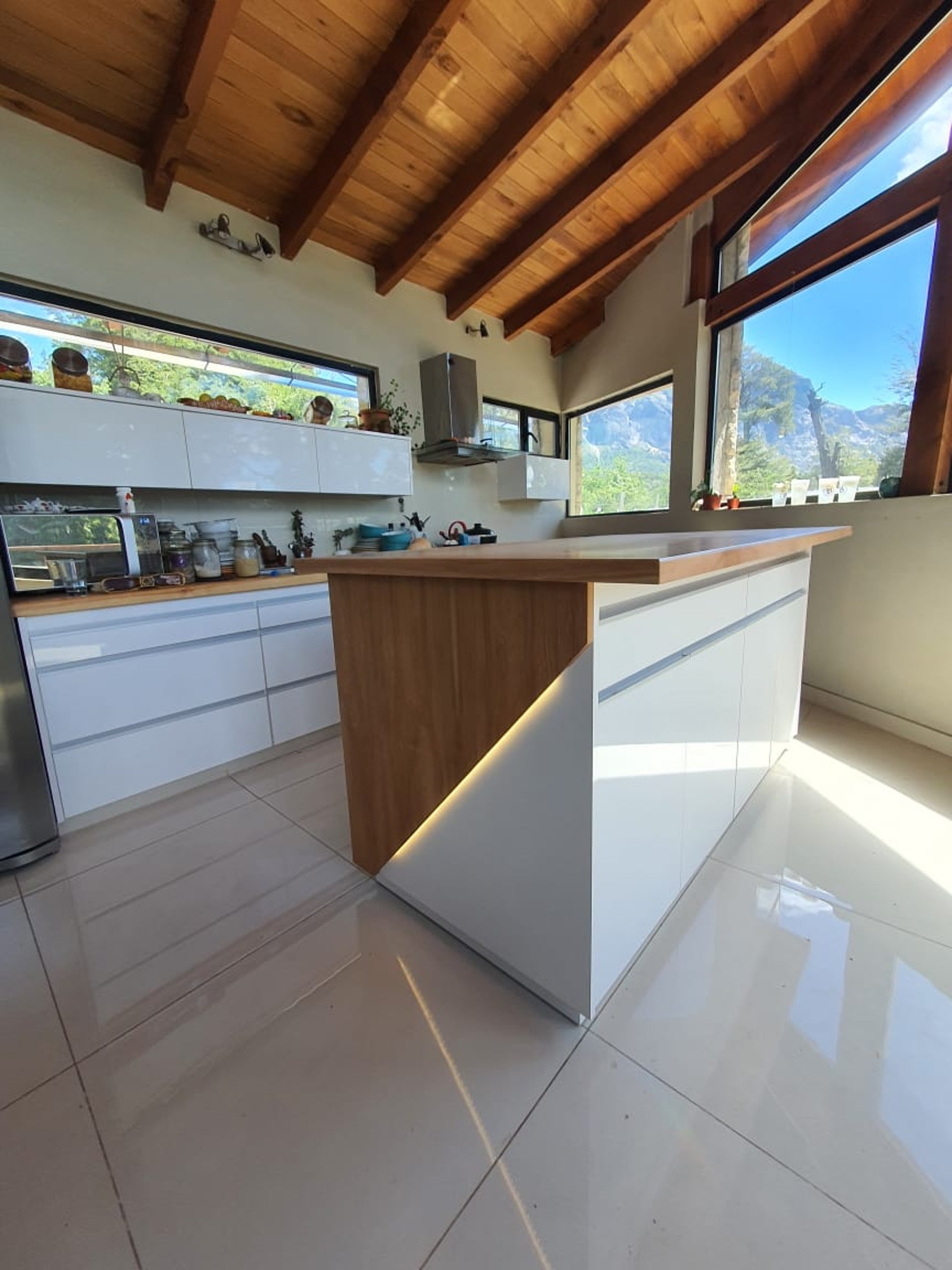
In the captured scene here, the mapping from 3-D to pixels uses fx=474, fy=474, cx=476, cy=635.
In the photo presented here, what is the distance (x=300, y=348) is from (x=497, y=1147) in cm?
365

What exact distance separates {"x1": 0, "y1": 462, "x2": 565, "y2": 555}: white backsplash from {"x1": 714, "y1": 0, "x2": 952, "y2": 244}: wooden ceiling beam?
2.48 meters

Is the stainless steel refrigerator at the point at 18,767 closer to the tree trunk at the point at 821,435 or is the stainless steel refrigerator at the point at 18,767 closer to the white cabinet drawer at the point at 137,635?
the white cabinet drawer at the point at 137,635

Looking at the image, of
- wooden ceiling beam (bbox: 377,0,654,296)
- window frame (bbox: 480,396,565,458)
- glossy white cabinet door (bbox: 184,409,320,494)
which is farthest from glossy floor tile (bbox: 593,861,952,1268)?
window frame (bbox: 480,396,565,458)

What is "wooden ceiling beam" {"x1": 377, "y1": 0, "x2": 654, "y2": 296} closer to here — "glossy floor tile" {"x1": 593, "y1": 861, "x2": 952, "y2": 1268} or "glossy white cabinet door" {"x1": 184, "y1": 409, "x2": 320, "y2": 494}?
"glossy white cabinet door" {"x1": 184, "y1": 409, "x2": 320, "y2": 494}

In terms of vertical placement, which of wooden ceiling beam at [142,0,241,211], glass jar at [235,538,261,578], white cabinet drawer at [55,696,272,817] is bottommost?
white cabinet drawer at [55,696,272,817]

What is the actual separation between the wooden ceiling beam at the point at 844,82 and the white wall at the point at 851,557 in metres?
0.52

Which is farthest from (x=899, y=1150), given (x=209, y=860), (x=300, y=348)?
(x=300, y=348)

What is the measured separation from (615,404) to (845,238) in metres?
2.01

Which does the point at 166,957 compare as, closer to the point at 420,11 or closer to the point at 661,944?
the point at 661,944

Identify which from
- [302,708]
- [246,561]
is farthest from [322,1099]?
[246,561]

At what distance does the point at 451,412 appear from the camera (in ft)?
11.5

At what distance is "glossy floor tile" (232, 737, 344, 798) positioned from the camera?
7.11 feet

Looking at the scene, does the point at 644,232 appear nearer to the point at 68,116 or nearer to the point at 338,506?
the point at 338,506

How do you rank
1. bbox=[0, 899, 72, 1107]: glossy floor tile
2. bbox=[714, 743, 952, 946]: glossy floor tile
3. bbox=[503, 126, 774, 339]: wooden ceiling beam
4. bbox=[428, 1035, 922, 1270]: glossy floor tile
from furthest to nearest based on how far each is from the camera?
bbox=[503, 126, 774, 339]: wooden ceiling beam → bbox=[714, 743, 952, 946]: glossy floor tile → bbox=[0, 899, 72, 1107]: glossy floor tile → bbox=[428, 1035, 922, 1270]: glossy floor tile
